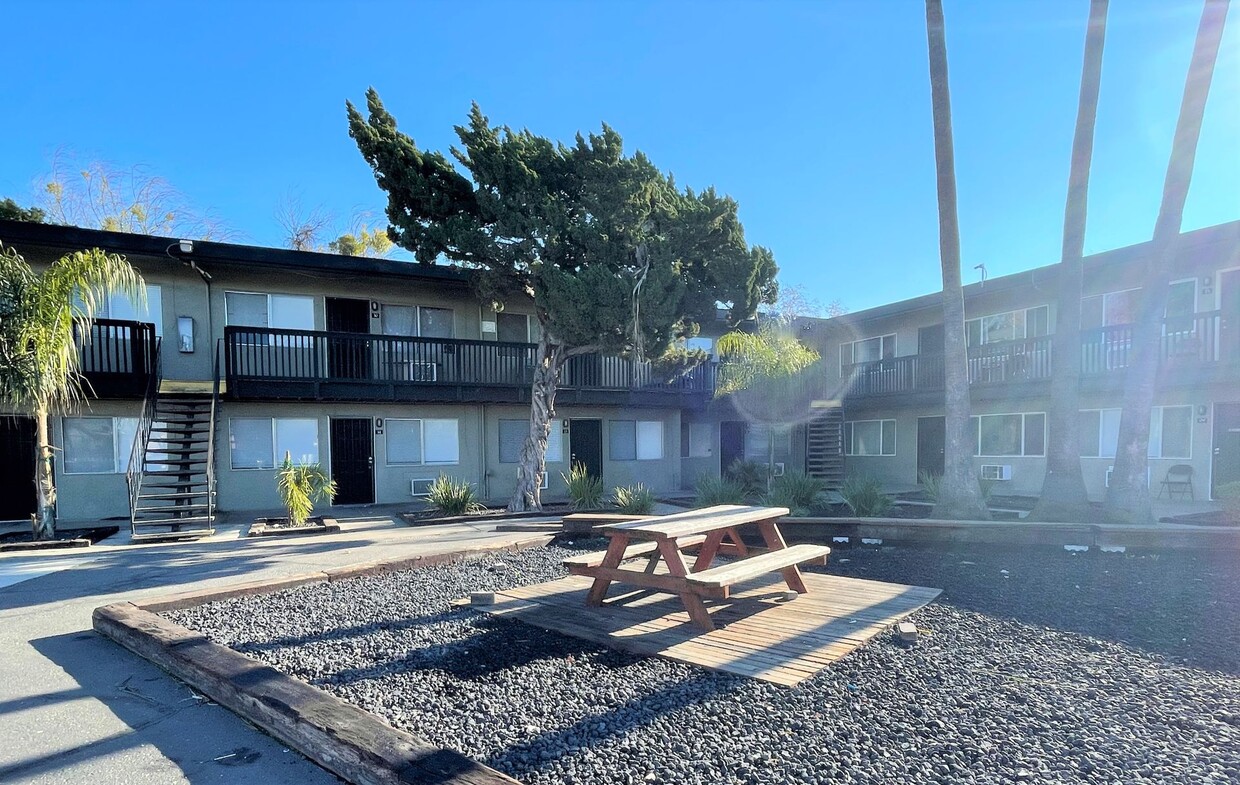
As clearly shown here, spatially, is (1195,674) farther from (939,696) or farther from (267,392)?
(267,392)

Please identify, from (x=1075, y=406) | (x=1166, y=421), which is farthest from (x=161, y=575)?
(x=1166, y=421)

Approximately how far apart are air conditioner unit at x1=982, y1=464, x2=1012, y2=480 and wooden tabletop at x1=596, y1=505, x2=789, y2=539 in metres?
13.7

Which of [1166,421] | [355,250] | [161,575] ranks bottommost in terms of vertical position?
[161,575]

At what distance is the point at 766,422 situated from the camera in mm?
15773

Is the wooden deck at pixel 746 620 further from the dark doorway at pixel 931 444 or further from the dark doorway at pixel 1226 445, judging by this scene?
the dark doorway at pixel 931 444

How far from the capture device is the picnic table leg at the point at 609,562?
5.32 meters

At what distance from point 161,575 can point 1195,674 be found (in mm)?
9636

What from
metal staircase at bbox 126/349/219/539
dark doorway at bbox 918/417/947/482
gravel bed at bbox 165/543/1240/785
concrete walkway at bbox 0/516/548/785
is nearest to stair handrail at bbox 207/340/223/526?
metal staircase at bbox 126/349/219/539

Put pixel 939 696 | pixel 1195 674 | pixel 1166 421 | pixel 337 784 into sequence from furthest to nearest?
1. pixel 1166 421
2. pixel 1195 674
3. pixel 939 696
4. pixel 337 784

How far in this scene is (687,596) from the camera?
16.1 feet

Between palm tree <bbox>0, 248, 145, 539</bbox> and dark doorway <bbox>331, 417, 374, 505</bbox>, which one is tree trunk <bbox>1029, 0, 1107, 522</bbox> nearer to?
dark doorway <bbox>331, 417, 374, 505</bbox>

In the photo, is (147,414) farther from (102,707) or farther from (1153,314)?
(1153,314)

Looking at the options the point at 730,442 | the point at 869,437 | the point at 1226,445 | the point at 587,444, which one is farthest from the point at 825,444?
the point at 1226,445

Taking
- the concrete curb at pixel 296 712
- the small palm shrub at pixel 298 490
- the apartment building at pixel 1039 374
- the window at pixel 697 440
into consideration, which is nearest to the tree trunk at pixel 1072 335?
the apartment building at pixel 1039 374
